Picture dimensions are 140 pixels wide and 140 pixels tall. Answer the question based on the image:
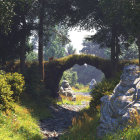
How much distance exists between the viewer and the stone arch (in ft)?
79.0

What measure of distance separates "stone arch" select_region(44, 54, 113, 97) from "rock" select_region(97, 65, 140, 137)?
42.7 feet

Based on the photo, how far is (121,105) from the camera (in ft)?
30.8

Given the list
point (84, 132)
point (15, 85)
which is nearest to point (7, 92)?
point (15, 85)

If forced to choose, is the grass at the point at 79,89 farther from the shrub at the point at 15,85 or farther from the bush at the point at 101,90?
the bush at the point at 101,90

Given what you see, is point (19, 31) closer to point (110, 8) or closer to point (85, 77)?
point (110, 8)

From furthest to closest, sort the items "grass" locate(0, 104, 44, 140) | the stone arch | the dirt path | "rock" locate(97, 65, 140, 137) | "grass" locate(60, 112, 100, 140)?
the stone arch → the dirt path → "grass" locate(0, 104, 44, 140) → "grass" locate(60, 112, 100, 140) → "rock" locate(97, 65, 140, 137)

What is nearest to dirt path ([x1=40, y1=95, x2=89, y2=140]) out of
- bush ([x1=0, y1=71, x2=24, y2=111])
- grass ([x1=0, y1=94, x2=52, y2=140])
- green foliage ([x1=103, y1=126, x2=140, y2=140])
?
grass ([x1=0, y1=94, x2=52, y2=140])

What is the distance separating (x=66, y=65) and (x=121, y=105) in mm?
15822

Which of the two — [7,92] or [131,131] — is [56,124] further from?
[131,131]

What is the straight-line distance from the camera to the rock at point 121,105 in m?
8.44

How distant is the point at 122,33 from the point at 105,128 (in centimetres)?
1465

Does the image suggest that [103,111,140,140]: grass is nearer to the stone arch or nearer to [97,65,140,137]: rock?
[97,65,140,137]: rock

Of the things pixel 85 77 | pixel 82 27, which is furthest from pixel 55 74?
pixel 85 77

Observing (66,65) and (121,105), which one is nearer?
(121,105)
